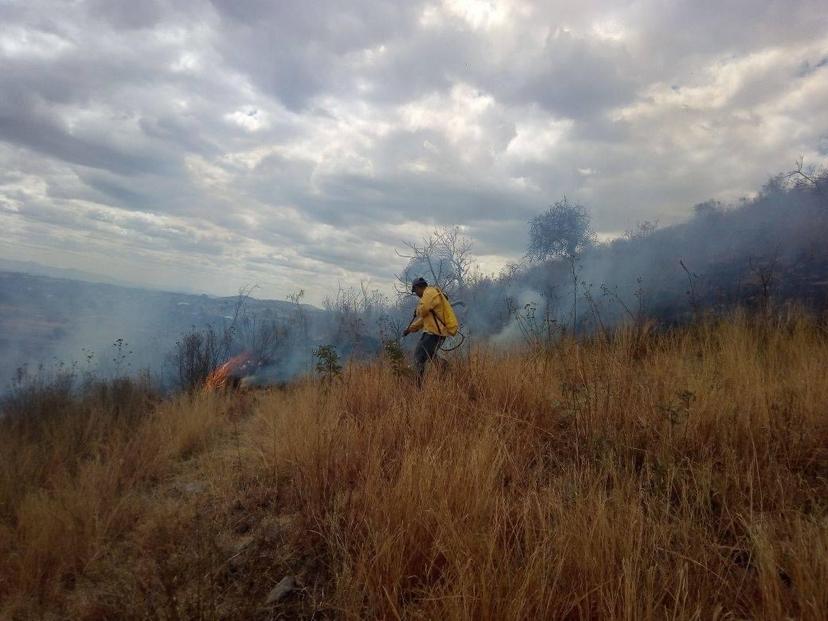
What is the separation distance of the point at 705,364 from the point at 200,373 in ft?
30.6

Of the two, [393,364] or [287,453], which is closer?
[287,453]

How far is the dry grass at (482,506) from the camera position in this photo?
1.71 meters

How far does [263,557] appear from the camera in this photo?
2609mm

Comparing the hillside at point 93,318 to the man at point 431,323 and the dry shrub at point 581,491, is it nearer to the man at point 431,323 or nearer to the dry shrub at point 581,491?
the man at point 431,323

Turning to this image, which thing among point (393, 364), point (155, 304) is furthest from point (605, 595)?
point (155, 304)

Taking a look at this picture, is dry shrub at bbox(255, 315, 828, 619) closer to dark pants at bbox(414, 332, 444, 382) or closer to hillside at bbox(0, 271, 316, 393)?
dark pants at bbox(414, 332, 444, 382)

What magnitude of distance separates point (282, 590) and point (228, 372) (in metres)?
9.73

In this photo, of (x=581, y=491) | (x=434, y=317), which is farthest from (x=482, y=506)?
(x=434, y=317)

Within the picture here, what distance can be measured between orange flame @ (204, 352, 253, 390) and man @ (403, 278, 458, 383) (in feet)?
15.4

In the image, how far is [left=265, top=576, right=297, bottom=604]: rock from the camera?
2.25 m

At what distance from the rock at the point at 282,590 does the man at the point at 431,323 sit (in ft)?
14.5

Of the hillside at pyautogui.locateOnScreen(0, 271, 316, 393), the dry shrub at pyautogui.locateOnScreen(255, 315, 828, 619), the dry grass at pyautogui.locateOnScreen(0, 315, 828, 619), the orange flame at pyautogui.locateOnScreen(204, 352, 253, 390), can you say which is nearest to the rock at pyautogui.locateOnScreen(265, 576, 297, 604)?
the dry grass at pyautogui.locateOnScreen(0, 315, 828, 619)

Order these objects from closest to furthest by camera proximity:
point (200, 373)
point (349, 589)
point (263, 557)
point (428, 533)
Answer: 1. point (349, 589)
2. point (428, 533)
3. point (263, 557)
4. point (200, 373)

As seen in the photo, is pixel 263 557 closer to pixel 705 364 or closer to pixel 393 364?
pixel 393 364
